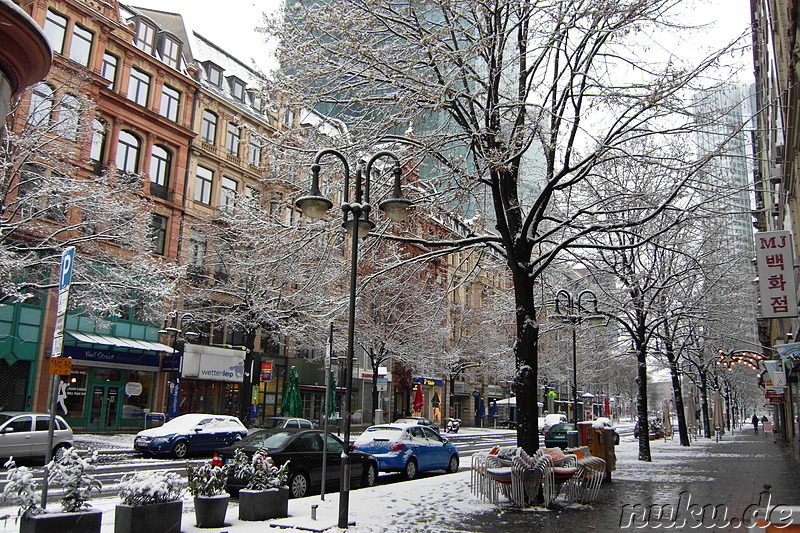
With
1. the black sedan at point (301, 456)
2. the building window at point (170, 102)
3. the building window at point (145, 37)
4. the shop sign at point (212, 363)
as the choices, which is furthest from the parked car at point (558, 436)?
the building window at point (145, 37)

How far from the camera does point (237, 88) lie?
42.8 m

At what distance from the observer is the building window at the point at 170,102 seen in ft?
118

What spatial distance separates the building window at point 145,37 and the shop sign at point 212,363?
17074 millimetres

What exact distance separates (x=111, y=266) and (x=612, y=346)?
2423 cm

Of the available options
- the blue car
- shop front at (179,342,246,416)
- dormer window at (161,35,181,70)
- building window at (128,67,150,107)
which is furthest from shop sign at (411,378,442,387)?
the blue car

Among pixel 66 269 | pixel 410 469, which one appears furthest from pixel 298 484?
pixel 66 269

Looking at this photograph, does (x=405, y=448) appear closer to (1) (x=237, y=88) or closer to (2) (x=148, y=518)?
(2) (x=148, y=518)

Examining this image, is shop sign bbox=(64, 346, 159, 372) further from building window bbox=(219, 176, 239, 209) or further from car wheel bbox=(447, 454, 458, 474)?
car wheel bbox=(447, 454, 458, 474)

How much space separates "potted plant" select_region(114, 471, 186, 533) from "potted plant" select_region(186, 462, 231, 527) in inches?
17.3

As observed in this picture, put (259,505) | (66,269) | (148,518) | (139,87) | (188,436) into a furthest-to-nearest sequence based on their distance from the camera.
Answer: (139,87), (188,436), (259,505), (66,269), (148,518)

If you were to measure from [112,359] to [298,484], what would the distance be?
21159 mm

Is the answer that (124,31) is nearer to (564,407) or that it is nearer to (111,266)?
(111,266)

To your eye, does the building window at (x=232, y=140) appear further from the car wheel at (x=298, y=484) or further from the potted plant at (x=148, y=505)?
the potted plant at (x=148, y=505)

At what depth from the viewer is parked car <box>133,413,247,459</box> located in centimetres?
2109
